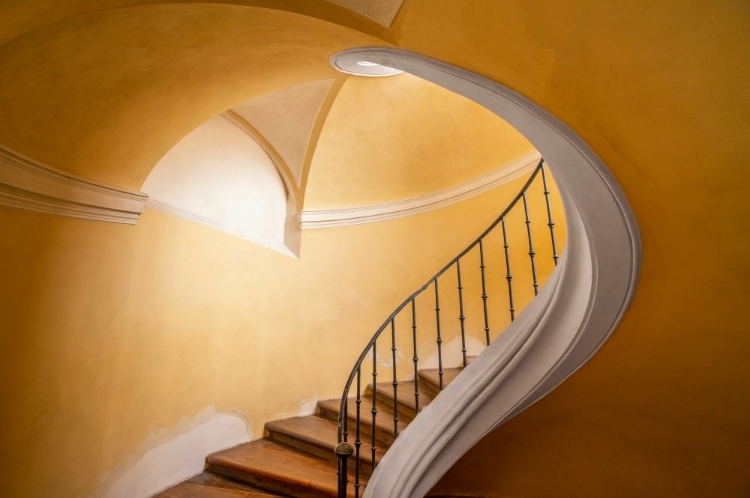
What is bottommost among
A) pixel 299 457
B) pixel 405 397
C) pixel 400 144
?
pixel 299 457

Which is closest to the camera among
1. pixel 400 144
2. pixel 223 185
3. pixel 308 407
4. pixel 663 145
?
pixel 663 145

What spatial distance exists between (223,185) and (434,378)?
2554mm

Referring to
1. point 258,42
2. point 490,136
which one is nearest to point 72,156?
Answer: point 258,42

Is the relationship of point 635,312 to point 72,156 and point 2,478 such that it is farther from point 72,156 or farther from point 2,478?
point 2,478

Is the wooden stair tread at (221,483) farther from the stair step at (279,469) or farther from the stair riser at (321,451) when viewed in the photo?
the stair riser at (321,451)

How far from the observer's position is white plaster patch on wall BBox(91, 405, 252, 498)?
2.32 m

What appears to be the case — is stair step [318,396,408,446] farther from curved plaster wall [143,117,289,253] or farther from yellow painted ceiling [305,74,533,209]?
yellow painted ceiling [305,74,533,209]

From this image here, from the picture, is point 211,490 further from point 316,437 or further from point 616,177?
point 616,177

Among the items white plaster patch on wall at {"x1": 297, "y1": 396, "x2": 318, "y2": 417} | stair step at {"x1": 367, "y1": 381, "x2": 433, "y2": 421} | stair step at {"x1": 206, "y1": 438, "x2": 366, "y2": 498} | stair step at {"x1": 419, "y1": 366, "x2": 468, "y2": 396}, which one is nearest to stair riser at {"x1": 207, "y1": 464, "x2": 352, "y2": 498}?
stair step at {"x1": 206, "y1": 438, "x2": 366, "y2": 498}

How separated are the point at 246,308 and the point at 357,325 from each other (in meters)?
1.17

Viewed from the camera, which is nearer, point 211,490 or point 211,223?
point 211,490

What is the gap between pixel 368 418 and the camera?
3.12 m

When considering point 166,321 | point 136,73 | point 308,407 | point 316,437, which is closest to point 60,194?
point 136,73

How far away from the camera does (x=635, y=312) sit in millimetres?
1506
